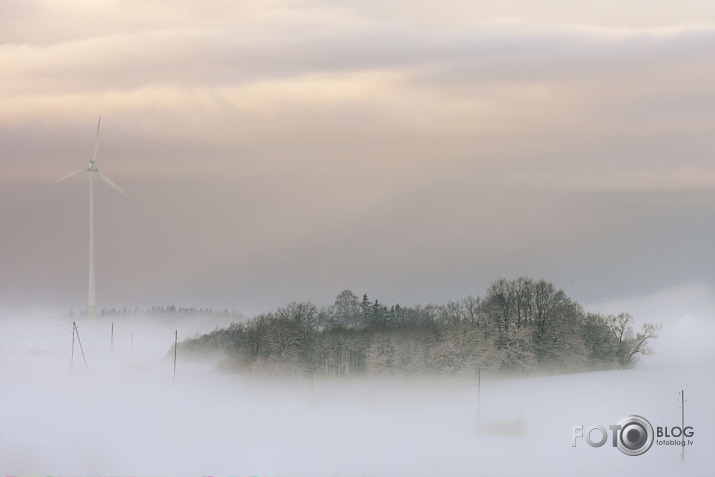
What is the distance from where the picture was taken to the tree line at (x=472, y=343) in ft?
550

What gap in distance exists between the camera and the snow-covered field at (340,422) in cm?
11444

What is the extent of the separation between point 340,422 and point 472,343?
3400 cm

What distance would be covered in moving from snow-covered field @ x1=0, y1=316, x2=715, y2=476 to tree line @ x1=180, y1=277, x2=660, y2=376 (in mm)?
4547

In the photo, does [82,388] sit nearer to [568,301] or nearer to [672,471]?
[568,301]

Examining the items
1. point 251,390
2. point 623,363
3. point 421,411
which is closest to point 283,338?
point 251,390

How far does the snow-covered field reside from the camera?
114 meters

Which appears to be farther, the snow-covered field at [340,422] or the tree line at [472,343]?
the tree line at [472,343]

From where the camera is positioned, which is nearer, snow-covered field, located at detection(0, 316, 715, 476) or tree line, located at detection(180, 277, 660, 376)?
snow-covered field, located at detection(0, 316, 715, 476)

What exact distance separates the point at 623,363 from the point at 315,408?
6071 cm

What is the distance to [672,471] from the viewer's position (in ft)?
347

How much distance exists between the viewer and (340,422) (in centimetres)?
14138

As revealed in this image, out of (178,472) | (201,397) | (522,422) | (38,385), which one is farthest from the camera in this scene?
(38,385)

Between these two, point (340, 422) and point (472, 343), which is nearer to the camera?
point (340, 422)

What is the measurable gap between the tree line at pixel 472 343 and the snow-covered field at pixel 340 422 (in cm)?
455
